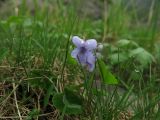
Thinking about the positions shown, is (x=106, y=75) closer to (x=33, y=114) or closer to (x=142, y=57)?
(x=33, y=114)

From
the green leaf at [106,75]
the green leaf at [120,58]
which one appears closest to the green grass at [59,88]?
the green leaf at [106,75]

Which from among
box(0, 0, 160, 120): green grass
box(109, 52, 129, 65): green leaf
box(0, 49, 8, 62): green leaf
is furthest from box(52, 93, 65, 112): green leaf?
box(109, 52, 129, 65): green leaf

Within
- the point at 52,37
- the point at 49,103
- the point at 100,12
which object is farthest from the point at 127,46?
the point at 100,12

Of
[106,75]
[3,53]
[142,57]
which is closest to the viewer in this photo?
[106,75]

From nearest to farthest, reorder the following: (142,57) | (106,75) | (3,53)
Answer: (106,75)
(3,53)
(142,57)

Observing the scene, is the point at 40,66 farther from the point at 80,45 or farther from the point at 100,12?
the point at 100,12

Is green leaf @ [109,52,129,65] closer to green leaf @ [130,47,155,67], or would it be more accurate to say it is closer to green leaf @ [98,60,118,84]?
green leaf @ [130,47,155,67]

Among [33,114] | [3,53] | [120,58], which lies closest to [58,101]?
[33,114]

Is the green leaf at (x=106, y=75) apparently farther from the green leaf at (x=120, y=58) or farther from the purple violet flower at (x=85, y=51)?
the green leaf at (x=120, y=58)

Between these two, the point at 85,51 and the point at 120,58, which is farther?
the point at 120,58
